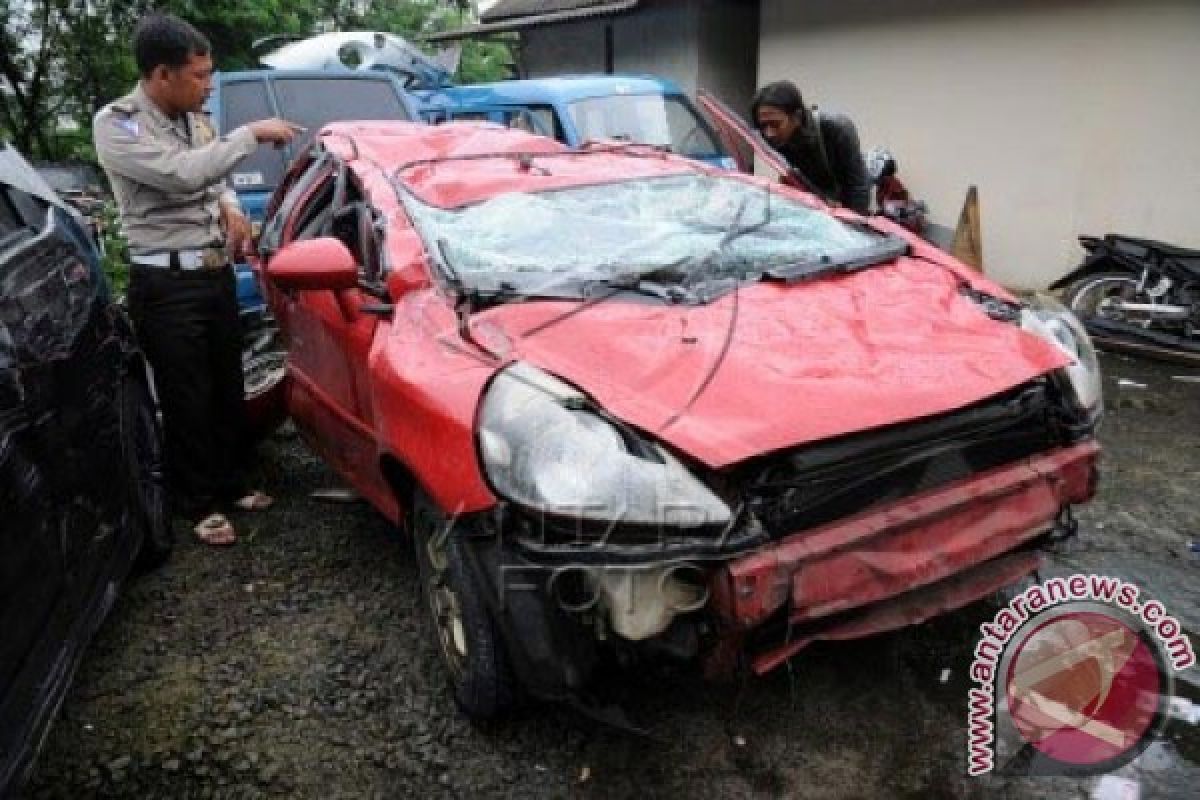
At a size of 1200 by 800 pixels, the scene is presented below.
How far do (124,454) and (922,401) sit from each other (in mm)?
2400

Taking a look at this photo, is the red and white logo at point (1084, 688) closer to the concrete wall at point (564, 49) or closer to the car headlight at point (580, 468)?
the car headlight at point (580, 468)

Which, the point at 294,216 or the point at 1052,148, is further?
the point at 1052,148

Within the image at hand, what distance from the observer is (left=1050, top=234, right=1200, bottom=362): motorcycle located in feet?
18.2

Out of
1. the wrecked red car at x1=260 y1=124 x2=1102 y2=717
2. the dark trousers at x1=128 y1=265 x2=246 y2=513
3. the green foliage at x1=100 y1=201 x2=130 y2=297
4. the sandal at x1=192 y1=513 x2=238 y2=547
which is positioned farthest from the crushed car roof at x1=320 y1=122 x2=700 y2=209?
the green foliage at x1=100 y1=201 x2=130 y2=297

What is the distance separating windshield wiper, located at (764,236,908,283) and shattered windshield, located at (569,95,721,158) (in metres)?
4.68

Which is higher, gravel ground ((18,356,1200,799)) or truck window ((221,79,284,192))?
truck window ((221,79,284,192))

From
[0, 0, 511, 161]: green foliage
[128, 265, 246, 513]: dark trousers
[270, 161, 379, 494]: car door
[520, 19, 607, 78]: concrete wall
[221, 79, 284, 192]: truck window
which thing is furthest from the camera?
[520, 19, 607, 78]: concrete wall

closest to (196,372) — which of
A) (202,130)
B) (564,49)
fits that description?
(202,130)

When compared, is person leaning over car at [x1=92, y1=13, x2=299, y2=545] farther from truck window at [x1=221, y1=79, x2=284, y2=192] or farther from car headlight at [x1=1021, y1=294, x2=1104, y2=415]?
truck window at [x1=221, y1=79, x2=284, y2=192]

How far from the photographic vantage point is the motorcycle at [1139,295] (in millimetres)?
5543

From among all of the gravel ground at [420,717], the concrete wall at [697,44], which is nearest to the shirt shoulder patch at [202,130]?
the gravel ground at [420,717]

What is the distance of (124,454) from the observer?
9.59 feet

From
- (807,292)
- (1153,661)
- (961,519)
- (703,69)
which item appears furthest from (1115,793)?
(703,69)

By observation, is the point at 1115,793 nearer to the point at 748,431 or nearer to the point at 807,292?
the point at 748,431
